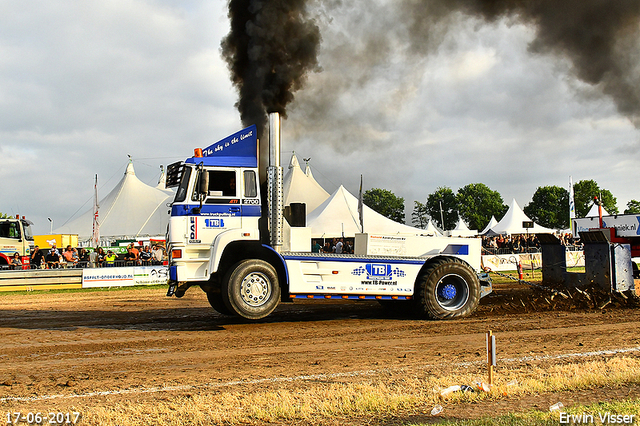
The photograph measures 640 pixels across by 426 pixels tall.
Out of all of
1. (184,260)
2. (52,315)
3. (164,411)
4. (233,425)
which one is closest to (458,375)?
(233,425)

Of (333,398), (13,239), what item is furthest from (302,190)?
(333,398)

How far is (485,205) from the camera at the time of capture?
94938mm

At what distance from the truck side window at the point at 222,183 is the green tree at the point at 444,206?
92081 mm

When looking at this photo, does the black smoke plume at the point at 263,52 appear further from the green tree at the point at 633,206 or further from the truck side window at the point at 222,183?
the green tree at the point at 633,206

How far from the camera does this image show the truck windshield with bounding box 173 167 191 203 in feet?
29.9

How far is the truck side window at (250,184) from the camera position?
30.7 ft

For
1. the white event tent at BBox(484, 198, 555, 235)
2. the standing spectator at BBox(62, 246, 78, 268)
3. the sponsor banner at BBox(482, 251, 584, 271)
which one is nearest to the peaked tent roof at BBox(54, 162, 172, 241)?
the standing spectator at BBox(62, 246, 78, 268)

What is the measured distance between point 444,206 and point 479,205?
276 inches

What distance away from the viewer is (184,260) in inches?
350

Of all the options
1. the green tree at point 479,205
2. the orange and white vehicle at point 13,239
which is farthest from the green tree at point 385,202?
the orange and white vehicle at point 13,239

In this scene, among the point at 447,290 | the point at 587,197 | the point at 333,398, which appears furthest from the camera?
the point at 587,197

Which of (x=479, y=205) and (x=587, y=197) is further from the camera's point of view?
(x=479, y=205)

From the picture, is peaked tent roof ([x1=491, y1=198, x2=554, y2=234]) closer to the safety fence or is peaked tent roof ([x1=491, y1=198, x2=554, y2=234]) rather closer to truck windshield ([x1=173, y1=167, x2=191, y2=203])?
the safety fence

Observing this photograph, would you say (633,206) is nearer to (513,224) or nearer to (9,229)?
(513,224)
